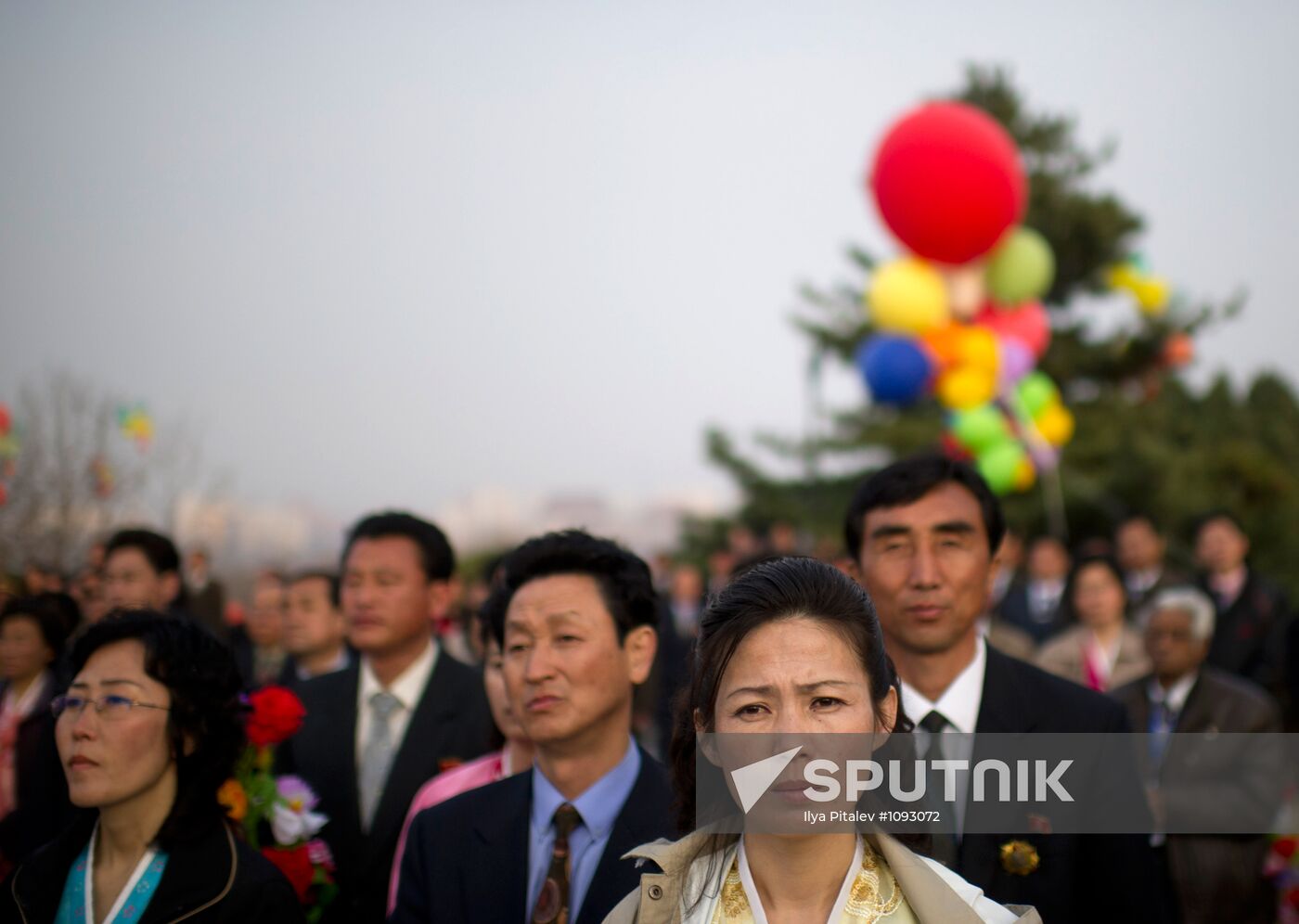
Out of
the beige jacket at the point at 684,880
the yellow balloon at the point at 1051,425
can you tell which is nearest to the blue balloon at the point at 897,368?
the yellow balloon at the point at 1051,425

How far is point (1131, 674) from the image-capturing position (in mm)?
5852

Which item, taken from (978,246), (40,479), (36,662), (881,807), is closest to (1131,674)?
(978,246)

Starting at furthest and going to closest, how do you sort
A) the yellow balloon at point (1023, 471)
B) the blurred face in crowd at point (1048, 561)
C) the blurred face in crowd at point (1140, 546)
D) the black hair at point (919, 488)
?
1. the yellow balloon at point (1023, 471)
2. the blurred face in crowd at point (1048, 561)
3. the blurred face in crowd at point (1140, 546)
4. the black hair at point (919, 488)

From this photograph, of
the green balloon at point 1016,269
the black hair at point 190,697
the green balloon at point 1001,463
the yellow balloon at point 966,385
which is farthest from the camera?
the green balloon at point 1001,463

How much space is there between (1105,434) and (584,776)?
15619 millimetres

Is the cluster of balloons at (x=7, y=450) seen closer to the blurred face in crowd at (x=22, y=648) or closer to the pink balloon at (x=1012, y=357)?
the blurred face in crowd at (x=22, y=648)

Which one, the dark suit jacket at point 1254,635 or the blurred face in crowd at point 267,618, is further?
the blurred face in crowd at point 267,618

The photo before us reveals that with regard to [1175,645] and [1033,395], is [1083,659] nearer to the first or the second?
[1175,645]

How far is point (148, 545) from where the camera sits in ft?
18.6

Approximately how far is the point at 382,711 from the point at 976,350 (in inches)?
→ 283

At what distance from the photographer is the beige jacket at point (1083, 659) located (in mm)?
5777

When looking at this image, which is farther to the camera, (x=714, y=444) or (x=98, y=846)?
(x=714, y=444)

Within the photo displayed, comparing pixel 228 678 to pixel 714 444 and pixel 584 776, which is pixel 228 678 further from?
pixel 714 444

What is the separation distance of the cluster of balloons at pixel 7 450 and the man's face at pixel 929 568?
25.7 ft
